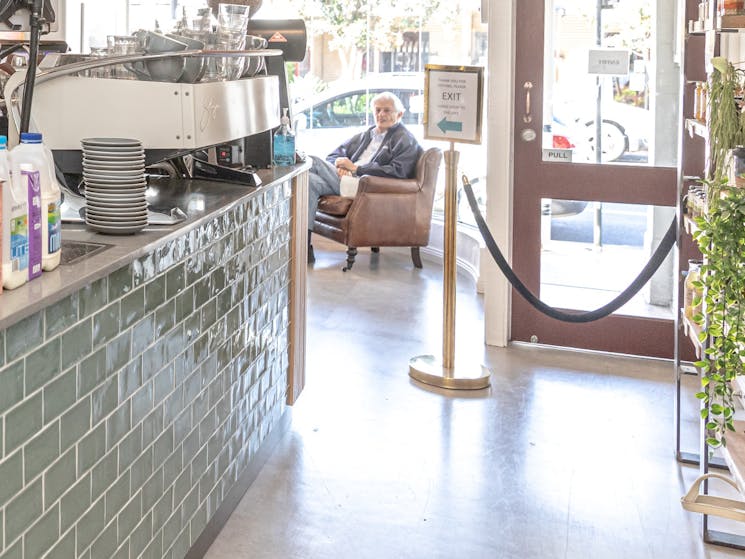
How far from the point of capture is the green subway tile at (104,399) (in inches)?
90.0

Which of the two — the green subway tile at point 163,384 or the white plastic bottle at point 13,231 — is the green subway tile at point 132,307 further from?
the white plastic bottle at point 13,231

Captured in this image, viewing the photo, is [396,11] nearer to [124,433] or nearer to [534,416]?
[534,416]

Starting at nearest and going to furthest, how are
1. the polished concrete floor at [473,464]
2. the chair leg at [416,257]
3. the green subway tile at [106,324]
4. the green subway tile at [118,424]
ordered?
the green subway tile at [106,324], the green subway tile at [118,424], the polished concrete floor at [473,464], the chair leg at [416,257]

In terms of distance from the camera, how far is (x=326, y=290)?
279 inches

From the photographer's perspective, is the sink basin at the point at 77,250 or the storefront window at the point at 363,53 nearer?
the sink basin at the point at 77,250

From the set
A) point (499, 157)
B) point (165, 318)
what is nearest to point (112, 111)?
point (165, 318)

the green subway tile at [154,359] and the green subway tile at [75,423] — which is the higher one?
the green subway tile at [154,359]

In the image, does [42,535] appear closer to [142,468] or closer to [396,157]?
[142,468]

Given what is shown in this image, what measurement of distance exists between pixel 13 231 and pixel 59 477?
0.51 meters

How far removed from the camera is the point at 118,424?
244 cm

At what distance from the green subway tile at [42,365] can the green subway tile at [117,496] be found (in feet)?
1.49

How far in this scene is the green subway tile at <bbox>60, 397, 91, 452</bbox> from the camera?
2.13 meters

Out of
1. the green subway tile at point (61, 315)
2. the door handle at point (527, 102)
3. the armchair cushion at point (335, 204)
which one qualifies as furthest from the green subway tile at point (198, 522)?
the armchair cushion at point (335, 204)

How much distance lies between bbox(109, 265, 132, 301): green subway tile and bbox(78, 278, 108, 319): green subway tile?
34 millimetres
